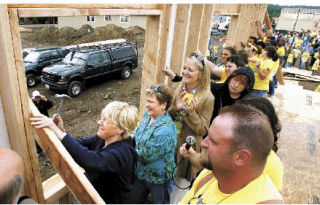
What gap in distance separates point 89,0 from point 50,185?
1.86m

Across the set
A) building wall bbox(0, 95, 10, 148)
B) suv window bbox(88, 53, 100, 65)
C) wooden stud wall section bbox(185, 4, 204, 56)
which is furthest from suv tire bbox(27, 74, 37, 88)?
building wall bbox(0, 95, 10, 148)

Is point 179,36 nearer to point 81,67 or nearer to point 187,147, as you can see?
point 187,147

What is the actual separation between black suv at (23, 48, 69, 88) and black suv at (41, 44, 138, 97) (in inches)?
53.7

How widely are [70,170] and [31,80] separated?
34.9ft

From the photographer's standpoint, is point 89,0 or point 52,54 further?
point 52,54

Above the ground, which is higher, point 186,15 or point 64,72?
point 186,15

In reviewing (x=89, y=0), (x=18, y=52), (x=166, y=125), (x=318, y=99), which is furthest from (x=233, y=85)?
(x=318, y=99)

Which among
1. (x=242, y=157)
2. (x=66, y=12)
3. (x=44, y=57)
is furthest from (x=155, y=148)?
(x=44, y=57)

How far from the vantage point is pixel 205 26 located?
11.9 feet

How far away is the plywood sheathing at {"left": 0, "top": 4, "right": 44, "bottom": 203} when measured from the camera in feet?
4.37

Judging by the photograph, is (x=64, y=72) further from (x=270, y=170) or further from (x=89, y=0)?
(x=270, y=170)

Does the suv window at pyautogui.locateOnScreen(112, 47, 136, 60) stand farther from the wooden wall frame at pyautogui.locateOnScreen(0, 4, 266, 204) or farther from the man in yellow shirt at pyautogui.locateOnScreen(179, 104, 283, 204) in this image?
the man in yellow shirt at pyautogui.locateOnScreen(179, 104, 283, 204)

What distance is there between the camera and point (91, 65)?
9.83 meters

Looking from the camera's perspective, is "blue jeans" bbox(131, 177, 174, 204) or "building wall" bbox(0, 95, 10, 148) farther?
"blue jeans" bbox(131, 177, 174, 204)
